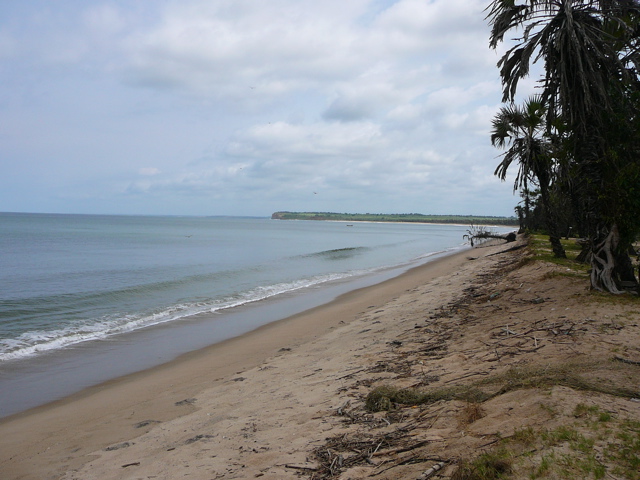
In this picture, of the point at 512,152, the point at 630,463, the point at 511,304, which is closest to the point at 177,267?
the point at 512,152

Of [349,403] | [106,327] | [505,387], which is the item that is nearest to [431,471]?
[505,387]

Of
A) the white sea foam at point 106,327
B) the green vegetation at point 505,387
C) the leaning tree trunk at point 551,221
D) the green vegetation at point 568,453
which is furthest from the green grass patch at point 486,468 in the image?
the leaning tree trunk at point 551,221

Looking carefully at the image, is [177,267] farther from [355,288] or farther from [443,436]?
[443,436]

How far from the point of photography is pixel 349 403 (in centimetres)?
565

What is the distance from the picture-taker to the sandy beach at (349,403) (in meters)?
4.14

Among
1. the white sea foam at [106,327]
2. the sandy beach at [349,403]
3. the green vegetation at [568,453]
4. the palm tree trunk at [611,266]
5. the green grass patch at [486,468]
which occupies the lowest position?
the white sea foam at [106,327]

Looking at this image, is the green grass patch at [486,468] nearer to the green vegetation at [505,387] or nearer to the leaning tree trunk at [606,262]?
the green vegetation at [505,387]

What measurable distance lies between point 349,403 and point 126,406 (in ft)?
14.3

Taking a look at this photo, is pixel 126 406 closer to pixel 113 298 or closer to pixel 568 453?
pixel 568 453

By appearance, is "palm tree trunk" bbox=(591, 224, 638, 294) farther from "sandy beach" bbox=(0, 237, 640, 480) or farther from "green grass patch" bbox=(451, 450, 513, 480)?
"green grass patch" bbox=(451, 450, 513, 480)

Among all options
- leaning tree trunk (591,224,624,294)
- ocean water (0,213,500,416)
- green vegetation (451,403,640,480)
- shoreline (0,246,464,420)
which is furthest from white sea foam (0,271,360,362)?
leaning tree trunk (591,224,624,294)

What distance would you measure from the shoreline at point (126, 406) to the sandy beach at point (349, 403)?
0.11 feet

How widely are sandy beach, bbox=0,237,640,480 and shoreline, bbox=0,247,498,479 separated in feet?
0.11

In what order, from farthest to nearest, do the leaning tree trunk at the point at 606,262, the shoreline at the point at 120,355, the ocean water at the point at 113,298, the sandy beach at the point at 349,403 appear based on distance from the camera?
the ocean water at the point at 113,298 < the leaning tree trunk at the point at 606,262 < the shoreline at the point at 120,355 < the sandy beach at the point at 349,403
